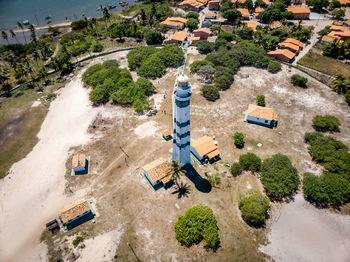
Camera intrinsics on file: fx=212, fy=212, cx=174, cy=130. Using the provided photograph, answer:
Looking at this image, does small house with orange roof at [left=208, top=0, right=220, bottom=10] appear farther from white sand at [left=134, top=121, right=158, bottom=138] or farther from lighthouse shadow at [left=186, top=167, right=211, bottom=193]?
lighthouse shadow at [left=186, top=167, right=211, bottom=193]

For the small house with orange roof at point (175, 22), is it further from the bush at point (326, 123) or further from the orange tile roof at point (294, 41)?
the bush at point (326, 123)

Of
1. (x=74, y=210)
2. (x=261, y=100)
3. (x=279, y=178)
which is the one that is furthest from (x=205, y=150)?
(x=74, y=210)

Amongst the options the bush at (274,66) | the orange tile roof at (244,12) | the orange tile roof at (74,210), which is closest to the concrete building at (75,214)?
the orange tile roof at (74,210)

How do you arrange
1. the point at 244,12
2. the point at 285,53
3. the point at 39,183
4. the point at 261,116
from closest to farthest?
the point at 39,183, the point at 261,116, the point at 285,53, the point at 244,12

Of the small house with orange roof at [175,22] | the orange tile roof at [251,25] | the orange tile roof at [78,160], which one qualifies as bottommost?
the orange tile roof at [78,160]

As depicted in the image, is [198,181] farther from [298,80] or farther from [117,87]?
[298,80]

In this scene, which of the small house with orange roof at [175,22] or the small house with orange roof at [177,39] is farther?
the small house with orange roof at [175,22]
